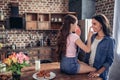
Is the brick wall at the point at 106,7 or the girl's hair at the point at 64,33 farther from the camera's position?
the brick wall at the point at 106,7

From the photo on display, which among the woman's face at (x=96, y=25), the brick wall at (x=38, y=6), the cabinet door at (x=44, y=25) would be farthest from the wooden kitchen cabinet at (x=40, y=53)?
the woman's face at (x=96, y=25)

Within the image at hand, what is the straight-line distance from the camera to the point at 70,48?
95.8 inches

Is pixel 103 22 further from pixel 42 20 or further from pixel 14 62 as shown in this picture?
pixel 42 20

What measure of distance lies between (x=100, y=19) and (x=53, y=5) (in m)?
3.69

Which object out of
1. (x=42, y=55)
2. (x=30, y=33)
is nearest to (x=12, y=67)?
(x=42, y=55)

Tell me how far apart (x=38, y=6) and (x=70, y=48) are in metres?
3.76

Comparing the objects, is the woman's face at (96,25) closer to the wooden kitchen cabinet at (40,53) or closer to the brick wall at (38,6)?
the wooden kitchen cabinet at (40,53)

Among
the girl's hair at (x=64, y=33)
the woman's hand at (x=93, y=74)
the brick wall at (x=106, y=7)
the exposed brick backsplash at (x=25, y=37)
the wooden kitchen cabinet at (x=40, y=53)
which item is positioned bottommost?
the wooden kitchen cabinet at (x=40, y=53)

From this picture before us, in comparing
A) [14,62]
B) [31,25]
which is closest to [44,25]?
[31,25]

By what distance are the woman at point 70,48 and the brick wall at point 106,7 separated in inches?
81.3

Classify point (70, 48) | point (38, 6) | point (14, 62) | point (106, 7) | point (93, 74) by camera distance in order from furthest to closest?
point (38, 6) → point (106, 7) → point (70, 48) → point (93, 74) → point (14, 62)

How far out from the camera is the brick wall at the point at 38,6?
552 centimetres

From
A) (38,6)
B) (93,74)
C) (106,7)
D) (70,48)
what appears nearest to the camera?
(93,74)

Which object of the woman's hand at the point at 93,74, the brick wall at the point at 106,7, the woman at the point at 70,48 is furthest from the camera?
the brick wall at the point at 106,7
